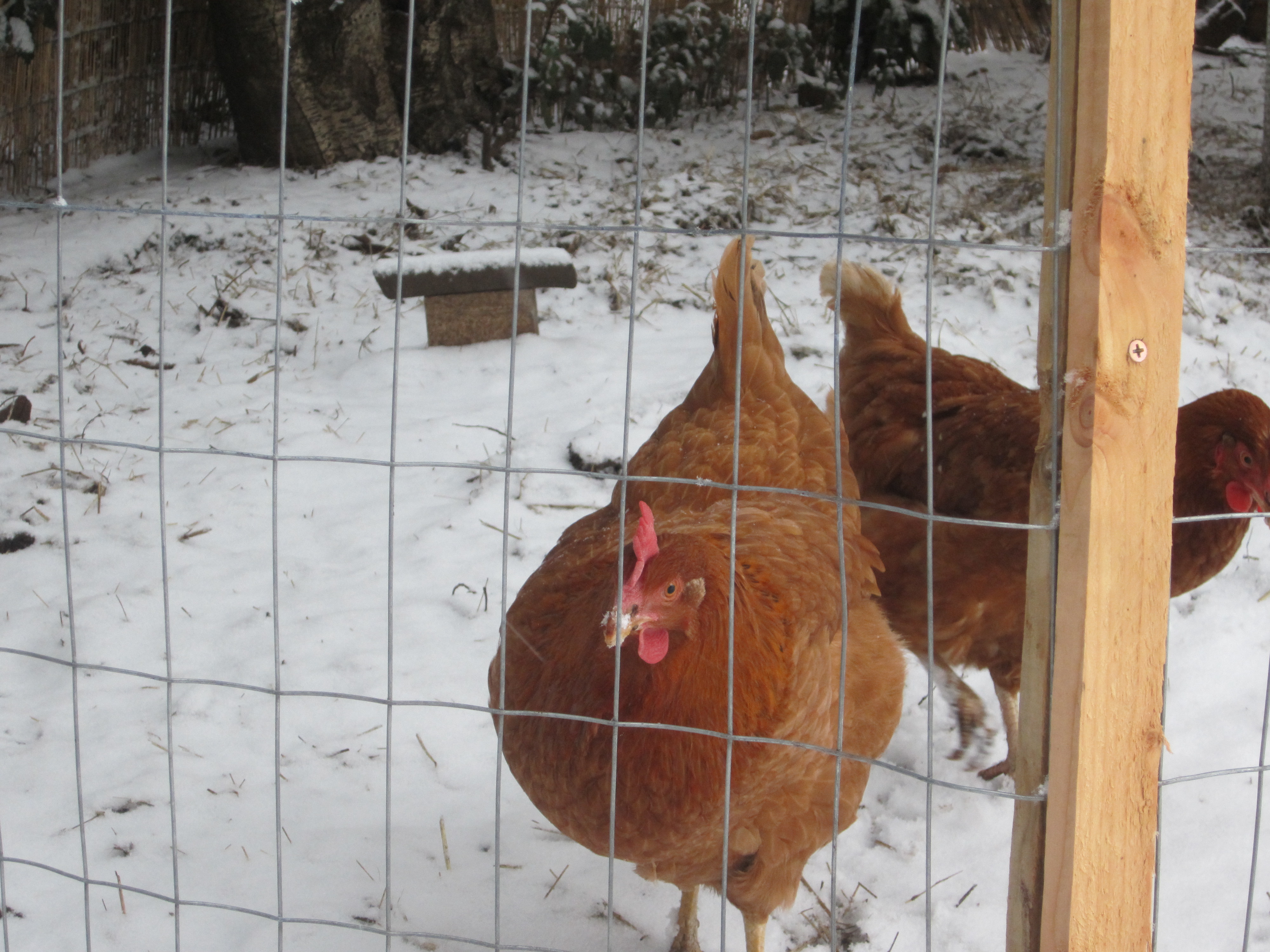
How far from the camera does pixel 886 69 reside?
709 centimetres

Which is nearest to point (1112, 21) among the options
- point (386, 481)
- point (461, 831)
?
point (461, 831)

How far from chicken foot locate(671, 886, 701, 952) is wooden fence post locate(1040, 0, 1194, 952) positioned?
1100mm

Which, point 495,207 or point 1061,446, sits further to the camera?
point 495,207

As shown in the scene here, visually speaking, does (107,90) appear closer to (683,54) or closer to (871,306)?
(683,54)

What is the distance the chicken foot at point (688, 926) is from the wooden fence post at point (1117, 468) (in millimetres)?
1100

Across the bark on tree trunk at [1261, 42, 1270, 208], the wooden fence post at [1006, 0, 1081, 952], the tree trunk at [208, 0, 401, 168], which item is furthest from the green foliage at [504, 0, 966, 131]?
the wooden fence post at [1006, 0, 1081, 952]

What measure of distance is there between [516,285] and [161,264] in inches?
28.0

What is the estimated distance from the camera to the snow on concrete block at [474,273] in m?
4.48

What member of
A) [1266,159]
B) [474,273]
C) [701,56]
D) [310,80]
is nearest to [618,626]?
[474,273]

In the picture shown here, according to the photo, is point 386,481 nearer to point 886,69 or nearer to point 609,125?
point 609,125

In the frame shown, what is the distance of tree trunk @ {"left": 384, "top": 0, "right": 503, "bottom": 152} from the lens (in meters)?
6.83

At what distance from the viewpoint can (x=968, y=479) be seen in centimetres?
276

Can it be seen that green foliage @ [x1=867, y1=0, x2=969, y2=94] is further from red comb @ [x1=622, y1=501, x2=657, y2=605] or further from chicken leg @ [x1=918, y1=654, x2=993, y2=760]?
red comb @ [x1=622, y1=501, x2=657, y2=605]

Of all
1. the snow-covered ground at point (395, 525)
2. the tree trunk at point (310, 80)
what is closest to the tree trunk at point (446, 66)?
the tree trunk at point (310, 80)
